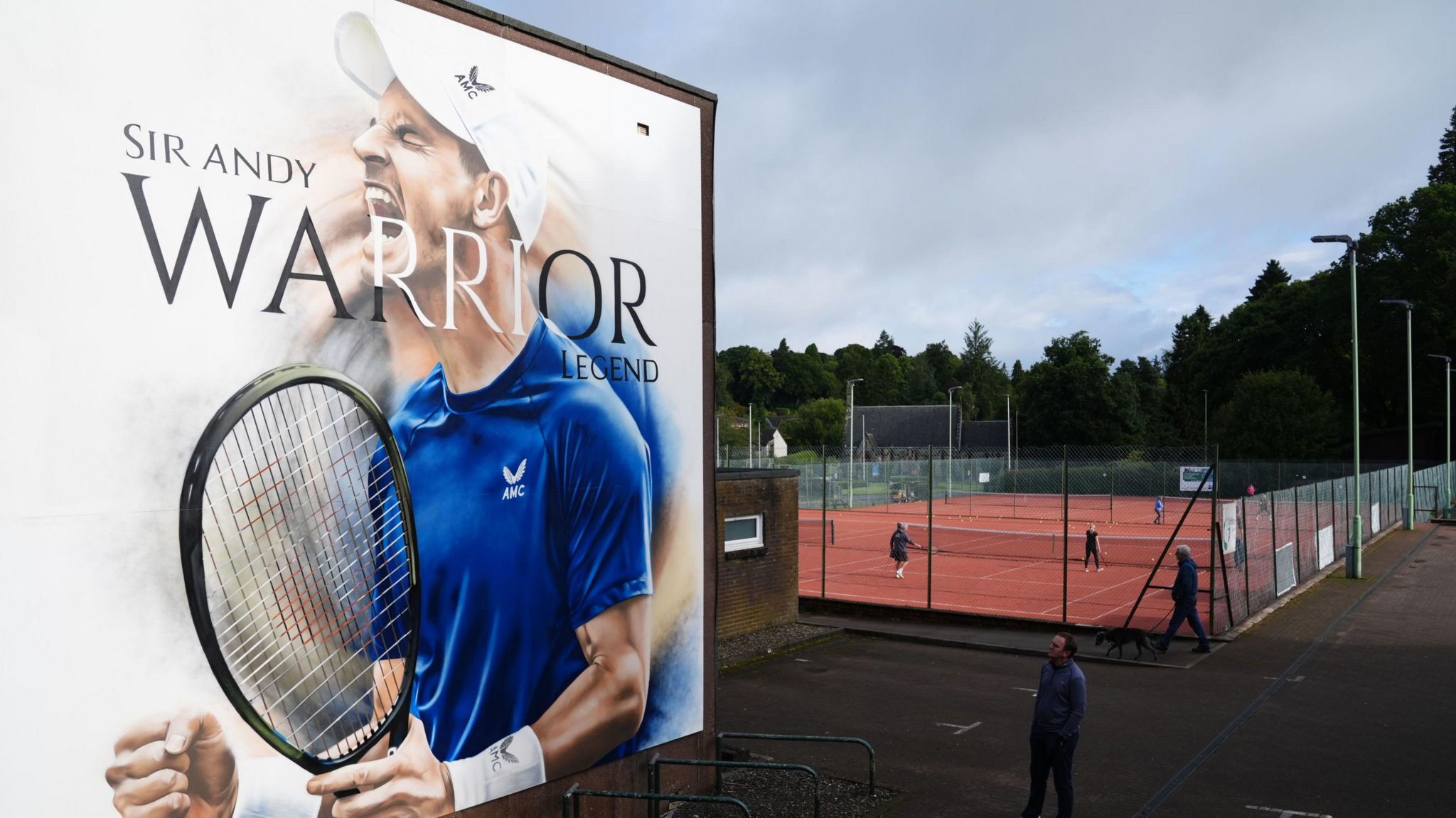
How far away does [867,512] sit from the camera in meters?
50.2

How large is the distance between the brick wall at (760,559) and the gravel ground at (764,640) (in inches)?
5.5

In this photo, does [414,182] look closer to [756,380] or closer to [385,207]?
[385,207]

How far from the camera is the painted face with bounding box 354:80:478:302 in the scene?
303 inches

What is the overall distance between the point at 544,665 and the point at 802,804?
2992mm

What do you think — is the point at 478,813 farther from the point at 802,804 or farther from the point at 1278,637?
the point at 1278,637

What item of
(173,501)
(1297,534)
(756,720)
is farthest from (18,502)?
(1297,534)

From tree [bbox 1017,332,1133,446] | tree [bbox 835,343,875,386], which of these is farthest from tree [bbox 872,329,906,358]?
tree [bbox 1017,332,1133,446]

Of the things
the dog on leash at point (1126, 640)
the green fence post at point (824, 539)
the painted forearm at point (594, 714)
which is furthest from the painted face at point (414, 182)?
the dog on leash at point (1126, 640)

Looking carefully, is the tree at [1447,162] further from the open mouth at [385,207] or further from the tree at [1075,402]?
the open mouth at [385,207]

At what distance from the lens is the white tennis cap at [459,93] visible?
763cm

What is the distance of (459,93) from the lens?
27.4 feet

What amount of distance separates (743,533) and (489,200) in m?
11.0

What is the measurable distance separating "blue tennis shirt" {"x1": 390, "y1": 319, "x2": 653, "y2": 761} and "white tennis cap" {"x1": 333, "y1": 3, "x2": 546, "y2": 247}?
1.19 meters

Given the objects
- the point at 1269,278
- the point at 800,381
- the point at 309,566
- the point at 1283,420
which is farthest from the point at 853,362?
the point at 309,566
